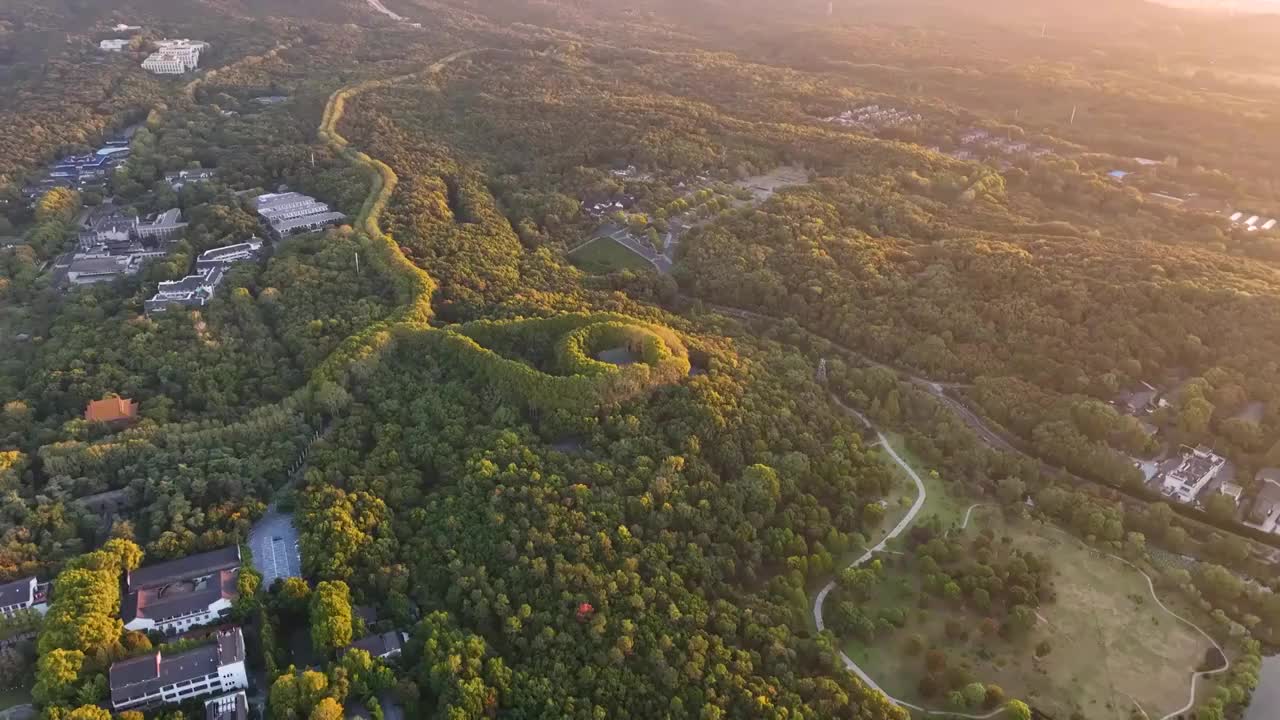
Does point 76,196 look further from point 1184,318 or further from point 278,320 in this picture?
point 1184,318

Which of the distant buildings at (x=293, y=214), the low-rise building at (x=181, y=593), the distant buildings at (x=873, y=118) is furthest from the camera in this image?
the distant buildings at (x=873, y=118)

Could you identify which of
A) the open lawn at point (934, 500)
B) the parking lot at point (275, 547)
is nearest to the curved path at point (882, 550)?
the open lawn at point (934, 500)

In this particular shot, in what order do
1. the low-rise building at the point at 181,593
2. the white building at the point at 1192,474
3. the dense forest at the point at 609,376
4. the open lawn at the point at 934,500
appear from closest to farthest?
the low-rise building at the point at 181,593, the dense forest at the point at 609,376, the open lawn at the point at 934,500, the white building at the point at 1192,474

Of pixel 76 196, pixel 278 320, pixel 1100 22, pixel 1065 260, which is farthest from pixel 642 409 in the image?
pixel 1100 22

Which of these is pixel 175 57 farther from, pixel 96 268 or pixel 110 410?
pixel 110 410

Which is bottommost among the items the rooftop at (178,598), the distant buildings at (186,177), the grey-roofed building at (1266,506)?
the rooftop at (178,598)

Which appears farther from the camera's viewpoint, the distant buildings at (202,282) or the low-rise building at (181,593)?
the distant buildings at (202,282)

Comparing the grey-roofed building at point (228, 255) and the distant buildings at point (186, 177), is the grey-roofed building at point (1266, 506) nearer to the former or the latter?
the grey-roofed building at point (228, 255)
